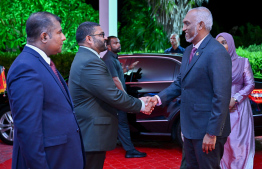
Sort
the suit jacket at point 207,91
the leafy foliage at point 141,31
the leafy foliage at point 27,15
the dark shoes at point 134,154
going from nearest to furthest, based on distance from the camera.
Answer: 1. the suit jacket at point 207,91
2. the dark shoes at point 134,154
3. the leafy foliage at point 27,15
4. the leafy foliage at point 141,31

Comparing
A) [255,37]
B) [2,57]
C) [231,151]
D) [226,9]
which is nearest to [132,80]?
→ [231,151]

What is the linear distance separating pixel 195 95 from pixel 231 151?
1.88 meters

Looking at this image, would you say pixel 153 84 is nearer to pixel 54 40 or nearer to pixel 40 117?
pixel 54 40

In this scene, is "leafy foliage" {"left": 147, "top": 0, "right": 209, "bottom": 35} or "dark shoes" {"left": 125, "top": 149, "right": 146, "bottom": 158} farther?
"leafy foliage" {"left": 147, "top": 0, "right": 209, "bottom": 35}

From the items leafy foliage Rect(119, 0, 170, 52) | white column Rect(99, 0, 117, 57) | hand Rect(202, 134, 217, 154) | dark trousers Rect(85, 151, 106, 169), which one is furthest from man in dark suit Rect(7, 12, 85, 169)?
leafy foliage Rect(119, 0, 170, 52)

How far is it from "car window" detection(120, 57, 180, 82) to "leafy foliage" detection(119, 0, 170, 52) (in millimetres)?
9067

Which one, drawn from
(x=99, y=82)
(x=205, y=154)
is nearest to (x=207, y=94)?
(x=205, y=154)

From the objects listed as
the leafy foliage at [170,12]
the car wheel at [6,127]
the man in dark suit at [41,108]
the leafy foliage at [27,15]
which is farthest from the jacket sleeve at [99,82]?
the leafy foliage at [27,15]

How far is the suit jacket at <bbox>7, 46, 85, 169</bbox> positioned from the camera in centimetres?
247

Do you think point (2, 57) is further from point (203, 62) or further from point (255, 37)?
point (255, 37)

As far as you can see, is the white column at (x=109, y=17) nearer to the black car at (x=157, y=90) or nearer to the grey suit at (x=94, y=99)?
the black car at (x=157, y=90)

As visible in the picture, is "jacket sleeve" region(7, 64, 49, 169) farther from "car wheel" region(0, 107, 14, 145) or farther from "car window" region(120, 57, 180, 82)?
"car wheel" region(0, 107, 14, 145)

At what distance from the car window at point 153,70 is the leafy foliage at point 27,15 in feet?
33.2

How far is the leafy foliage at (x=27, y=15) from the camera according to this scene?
16.0 meters
